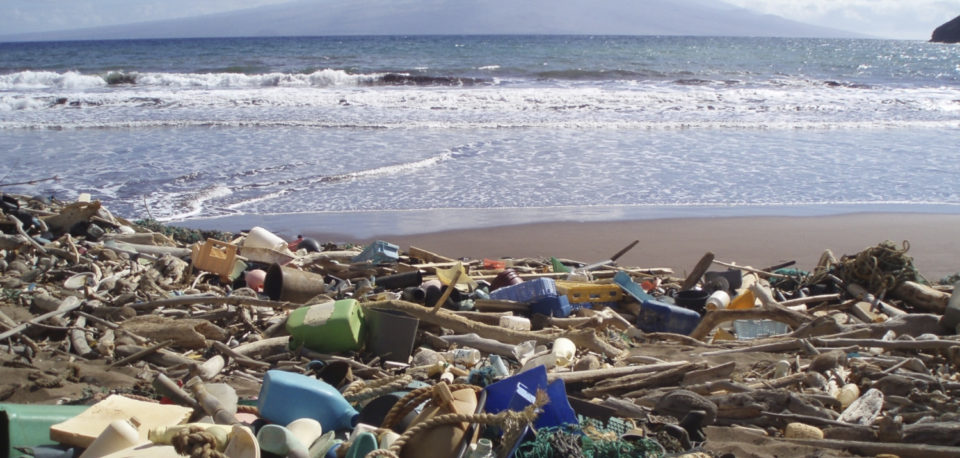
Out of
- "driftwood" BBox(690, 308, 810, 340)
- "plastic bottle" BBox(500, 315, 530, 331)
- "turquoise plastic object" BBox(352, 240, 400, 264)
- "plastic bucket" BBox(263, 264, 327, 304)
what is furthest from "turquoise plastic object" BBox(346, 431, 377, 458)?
"turquoise plastic object" BBox(352, 240, 400, 264)

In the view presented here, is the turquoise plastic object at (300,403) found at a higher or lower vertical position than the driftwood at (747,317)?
higher

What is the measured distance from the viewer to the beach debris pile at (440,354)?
2.88 meters

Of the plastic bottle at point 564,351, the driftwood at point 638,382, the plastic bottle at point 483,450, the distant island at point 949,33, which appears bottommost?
the plastic bottle at point 564,351

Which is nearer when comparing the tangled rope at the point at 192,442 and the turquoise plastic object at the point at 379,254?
the tangled rope at the point at 192,442

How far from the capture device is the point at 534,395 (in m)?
3.02

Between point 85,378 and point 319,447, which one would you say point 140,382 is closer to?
point 85,378

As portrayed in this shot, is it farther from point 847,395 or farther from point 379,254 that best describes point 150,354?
point 847,395

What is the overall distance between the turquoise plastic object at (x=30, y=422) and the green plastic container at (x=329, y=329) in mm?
1280

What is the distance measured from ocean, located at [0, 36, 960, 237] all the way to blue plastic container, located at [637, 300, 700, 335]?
3.96 metres

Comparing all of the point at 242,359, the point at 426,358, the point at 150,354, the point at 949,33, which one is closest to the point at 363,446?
the point at 426,358

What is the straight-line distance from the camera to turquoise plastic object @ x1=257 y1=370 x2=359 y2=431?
3.06 metres

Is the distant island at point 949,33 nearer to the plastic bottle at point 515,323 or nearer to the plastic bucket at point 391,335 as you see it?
the plastic bottle at point 515,323

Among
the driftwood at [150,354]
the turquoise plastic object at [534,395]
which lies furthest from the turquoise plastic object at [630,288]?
the driftwood at [150,354]

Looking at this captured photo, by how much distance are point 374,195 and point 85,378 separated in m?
6.63
